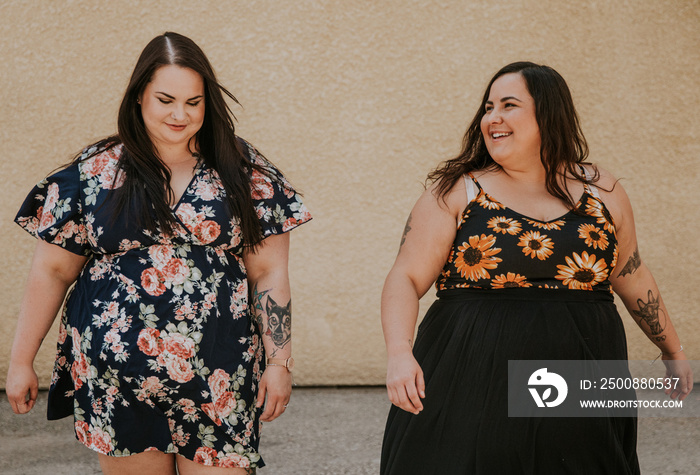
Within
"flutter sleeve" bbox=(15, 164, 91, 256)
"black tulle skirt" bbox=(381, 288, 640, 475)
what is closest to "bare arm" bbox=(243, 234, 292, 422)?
"black tulle skirt" bbox=(381, 288, 640, 475)

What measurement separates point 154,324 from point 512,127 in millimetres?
1234

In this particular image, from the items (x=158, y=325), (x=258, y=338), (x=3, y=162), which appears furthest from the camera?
(x=3, y=162)

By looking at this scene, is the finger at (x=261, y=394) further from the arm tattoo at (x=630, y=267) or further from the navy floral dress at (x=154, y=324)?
the arm tattoo at (x=630, y=267)

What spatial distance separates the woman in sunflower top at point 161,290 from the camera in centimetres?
236

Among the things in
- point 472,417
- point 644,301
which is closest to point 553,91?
point 644,301

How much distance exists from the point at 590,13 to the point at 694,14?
660 millimetres

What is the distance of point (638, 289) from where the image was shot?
2713 millimetres

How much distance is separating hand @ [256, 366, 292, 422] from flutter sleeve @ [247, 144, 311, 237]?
16.7 inches

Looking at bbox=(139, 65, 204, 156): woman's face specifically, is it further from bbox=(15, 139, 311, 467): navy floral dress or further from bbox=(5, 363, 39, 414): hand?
bbox=(5, 363, 39, 414): hand

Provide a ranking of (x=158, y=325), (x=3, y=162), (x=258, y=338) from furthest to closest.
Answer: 1. (x=3, y=162)
2. (x=258, y=338)
3. (x=158, y=325)

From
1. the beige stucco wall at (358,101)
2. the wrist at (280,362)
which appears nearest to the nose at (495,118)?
the wrist at (280,362)

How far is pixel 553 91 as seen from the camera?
8.48 feet

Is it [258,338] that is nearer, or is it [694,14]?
[258,338]

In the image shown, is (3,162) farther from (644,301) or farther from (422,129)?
(644,301)
